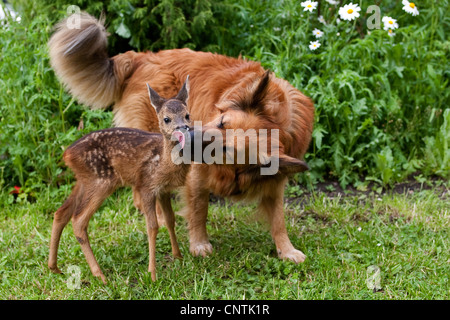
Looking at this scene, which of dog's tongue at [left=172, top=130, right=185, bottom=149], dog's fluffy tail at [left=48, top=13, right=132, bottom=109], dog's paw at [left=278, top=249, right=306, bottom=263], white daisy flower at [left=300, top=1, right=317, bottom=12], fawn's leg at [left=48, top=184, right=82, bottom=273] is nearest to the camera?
dog's tongue at [left=172, top=130, right=185, bottom=149]

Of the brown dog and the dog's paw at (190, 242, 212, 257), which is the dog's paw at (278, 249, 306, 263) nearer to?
the dog's paw at (190, 242, 212, 257)

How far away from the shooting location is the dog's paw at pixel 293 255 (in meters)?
4.24

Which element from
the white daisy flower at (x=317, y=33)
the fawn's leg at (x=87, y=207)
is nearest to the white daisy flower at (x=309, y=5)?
the white daisy flower at (x=317, y=33)

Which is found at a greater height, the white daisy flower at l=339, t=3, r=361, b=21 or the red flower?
the white daisy flower at l=339, t=3, r=361, b=21

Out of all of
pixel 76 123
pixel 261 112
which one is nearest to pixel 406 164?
pixel 261 112

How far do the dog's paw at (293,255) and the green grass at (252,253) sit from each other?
97 mm

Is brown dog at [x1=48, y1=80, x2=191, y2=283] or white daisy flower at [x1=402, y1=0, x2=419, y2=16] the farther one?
white daisy flower at [x1=402, y1=0, x2=419, y2=16]

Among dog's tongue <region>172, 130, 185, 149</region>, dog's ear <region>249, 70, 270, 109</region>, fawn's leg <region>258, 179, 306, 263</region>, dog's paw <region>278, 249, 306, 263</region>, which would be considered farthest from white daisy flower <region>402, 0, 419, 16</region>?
dog's tongue <region>172, 130, 185, 149</region>

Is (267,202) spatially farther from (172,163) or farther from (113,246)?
(113,246)

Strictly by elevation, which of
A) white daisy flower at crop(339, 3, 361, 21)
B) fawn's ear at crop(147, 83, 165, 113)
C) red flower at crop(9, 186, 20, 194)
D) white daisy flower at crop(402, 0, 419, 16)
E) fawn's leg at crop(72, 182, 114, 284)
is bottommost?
red flower at crop(9, 186, 20, 194)

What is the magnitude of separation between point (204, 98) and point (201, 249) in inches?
53.1

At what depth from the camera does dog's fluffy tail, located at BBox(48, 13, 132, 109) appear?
467 centimetres

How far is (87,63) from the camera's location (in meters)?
4.84

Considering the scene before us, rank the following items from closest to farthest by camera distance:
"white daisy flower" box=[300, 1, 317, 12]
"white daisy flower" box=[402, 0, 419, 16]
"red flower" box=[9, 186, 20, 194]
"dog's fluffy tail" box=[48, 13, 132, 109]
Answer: "dog's fluffy tail" box=[48, 13, 132, 109] < "red flower" box=[9, 186, 20, 194] < "white daisy flower" box=[300, 1, 317, 12] < "white daisy flower" box=[402, 0, 419, 16]
